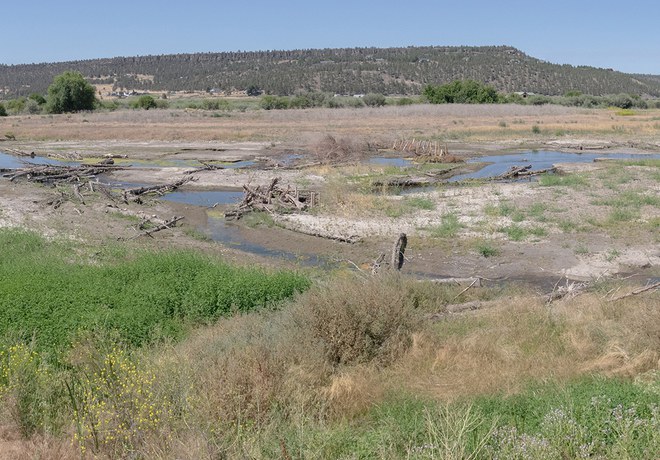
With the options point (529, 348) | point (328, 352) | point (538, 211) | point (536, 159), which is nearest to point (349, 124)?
point (536, 159)

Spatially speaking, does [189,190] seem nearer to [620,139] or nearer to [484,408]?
[484,408]

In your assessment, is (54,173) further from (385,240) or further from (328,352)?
(328,352)

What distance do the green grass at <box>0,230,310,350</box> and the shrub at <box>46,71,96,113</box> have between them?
69091mm

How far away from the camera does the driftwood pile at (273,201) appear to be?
24.2 metres

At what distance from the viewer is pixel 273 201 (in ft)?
82.5

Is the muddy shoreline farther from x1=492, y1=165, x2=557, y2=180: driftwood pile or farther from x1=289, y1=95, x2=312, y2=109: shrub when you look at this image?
x1=289, y1=95, x2=312, y2=109: shrub

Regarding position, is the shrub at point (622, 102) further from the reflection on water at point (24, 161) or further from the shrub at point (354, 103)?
the reflection on water at point (24, 161)

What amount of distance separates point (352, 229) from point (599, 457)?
49.4 ft

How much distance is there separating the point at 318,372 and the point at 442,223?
13595mm

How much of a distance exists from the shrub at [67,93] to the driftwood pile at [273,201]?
61.7 meters

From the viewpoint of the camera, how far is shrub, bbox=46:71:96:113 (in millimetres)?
78125

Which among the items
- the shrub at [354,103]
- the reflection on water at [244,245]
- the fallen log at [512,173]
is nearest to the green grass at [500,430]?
the reflection on water at [244,245]

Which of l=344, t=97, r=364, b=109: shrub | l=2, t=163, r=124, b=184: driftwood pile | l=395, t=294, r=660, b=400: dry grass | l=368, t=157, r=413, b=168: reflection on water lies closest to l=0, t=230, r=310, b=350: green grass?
l=395, t=294, r=660, b=400: dry grass

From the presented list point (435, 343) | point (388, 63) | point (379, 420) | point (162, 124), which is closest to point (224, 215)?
point (435, 343)
